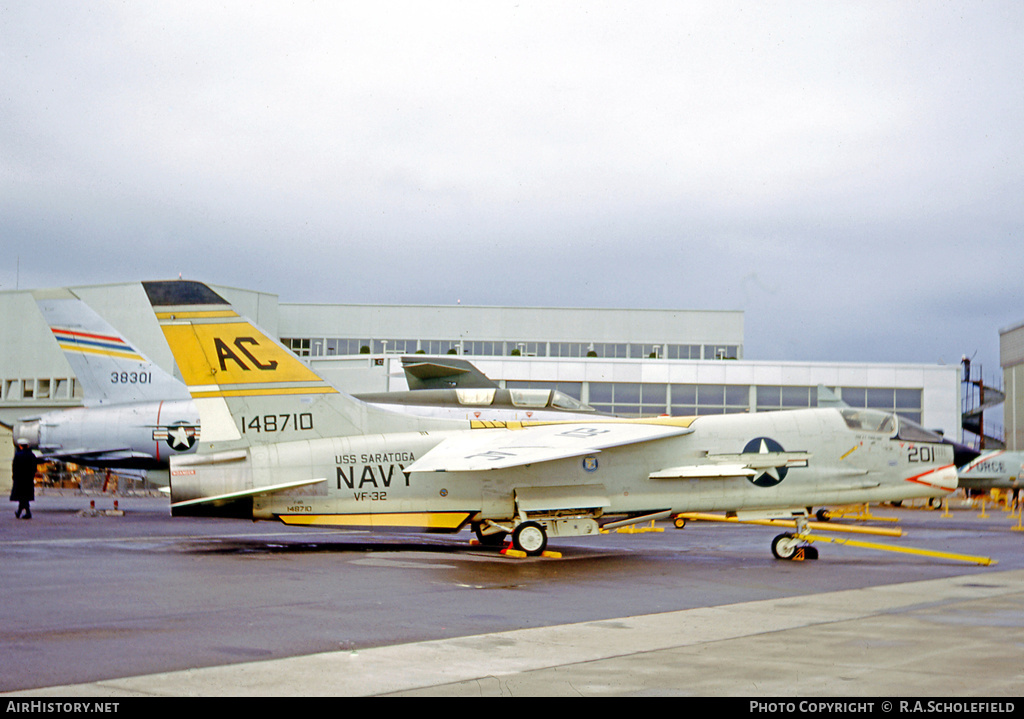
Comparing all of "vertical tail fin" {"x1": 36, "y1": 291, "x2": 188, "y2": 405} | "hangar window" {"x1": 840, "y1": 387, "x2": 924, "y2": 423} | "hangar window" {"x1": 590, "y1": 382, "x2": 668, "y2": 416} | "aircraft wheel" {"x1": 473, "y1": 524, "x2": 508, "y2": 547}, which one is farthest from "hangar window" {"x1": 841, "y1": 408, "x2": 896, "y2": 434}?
"hangar window" {"x1": 840, "y1": 387, "x2": 924, "y2": 423}

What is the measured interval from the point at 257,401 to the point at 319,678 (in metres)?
11.3

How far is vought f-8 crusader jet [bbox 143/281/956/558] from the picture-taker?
16.8 metres

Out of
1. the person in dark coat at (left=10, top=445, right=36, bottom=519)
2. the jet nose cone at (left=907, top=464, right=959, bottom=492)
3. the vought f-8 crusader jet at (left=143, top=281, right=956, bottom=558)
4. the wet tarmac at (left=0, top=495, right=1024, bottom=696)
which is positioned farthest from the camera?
the person in dark coat at (left=10, top=445, right=36, bottom=519)

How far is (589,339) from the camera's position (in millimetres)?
64188

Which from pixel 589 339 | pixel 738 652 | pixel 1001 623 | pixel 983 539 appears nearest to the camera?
pixel 738 652

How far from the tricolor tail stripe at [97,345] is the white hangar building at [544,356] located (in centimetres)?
1761

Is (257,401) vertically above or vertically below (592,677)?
above

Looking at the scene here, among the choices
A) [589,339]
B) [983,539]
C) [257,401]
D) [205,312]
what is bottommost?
[983,539]

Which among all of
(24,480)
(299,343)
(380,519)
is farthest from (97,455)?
(299,343)

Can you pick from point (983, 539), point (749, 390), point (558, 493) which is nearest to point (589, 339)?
point (749, 390)

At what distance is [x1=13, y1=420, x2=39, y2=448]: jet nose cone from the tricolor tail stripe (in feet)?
8.15

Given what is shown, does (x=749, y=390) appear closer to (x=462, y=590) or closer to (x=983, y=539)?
(x=983, y=539)

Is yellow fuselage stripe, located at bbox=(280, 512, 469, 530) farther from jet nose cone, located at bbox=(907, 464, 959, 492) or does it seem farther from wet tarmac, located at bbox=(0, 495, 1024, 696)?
jet nose cone, located at bbox=(907, 464, 959, 492)

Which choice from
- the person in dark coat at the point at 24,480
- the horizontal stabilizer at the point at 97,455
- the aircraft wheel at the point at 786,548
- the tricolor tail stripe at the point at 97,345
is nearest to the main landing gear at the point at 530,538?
the aircraft wheel at the point at 786,548
